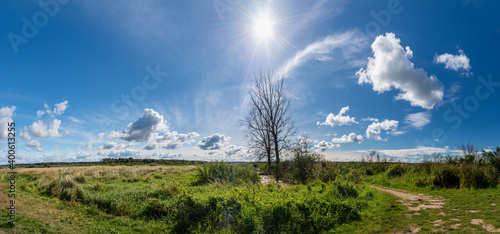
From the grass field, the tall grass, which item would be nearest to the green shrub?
the grass field

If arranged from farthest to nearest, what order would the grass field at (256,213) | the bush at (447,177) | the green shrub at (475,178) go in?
the bush at (447,177) < the green shrub at (475,178) < the grass field at (256,213)

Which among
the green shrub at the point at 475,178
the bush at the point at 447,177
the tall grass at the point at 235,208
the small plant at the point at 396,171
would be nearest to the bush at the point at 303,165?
the tall grass at the point at 235,208

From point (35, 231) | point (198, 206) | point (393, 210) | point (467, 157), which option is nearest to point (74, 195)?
point (35, 231)

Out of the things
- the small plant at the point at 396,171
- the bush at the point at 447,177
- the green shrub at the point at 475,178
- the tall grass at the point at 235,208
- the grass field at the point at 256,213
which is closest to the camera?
the grass field at the point at 256,213

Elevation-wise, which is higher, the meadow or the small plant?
the meadow

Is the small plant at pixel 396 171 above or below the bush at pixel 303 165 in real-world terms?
below

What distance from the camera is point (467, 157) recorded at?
43.9 ft

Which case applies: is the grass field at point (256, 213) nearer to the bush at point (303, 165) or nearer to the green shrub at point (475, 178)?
the green shrub at point (475, 178)

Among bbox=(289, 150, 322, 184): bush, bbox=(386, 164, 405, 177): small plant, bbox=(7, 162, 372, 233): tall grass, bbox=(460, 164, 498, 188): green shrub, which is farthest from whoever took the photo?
bbox=(386, 164, 405, 177): small plant

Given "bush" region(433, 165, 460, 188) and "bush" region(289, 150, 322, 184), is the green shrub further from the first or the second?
"bush" region(289, 150, 322, 184)

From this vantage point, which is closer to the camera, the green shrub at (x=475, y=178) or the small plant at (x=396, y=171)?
the green shrub at (x=475, y=178)

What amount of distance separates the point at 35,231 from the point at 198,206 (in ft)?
15.1

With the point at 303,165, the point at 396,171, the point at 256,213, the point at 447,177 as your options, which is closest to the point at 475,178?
the point at 447,177

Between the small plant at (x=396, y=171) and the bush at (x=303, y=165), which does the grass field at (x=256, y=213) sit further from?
the small plant at (x=396, y=171)
